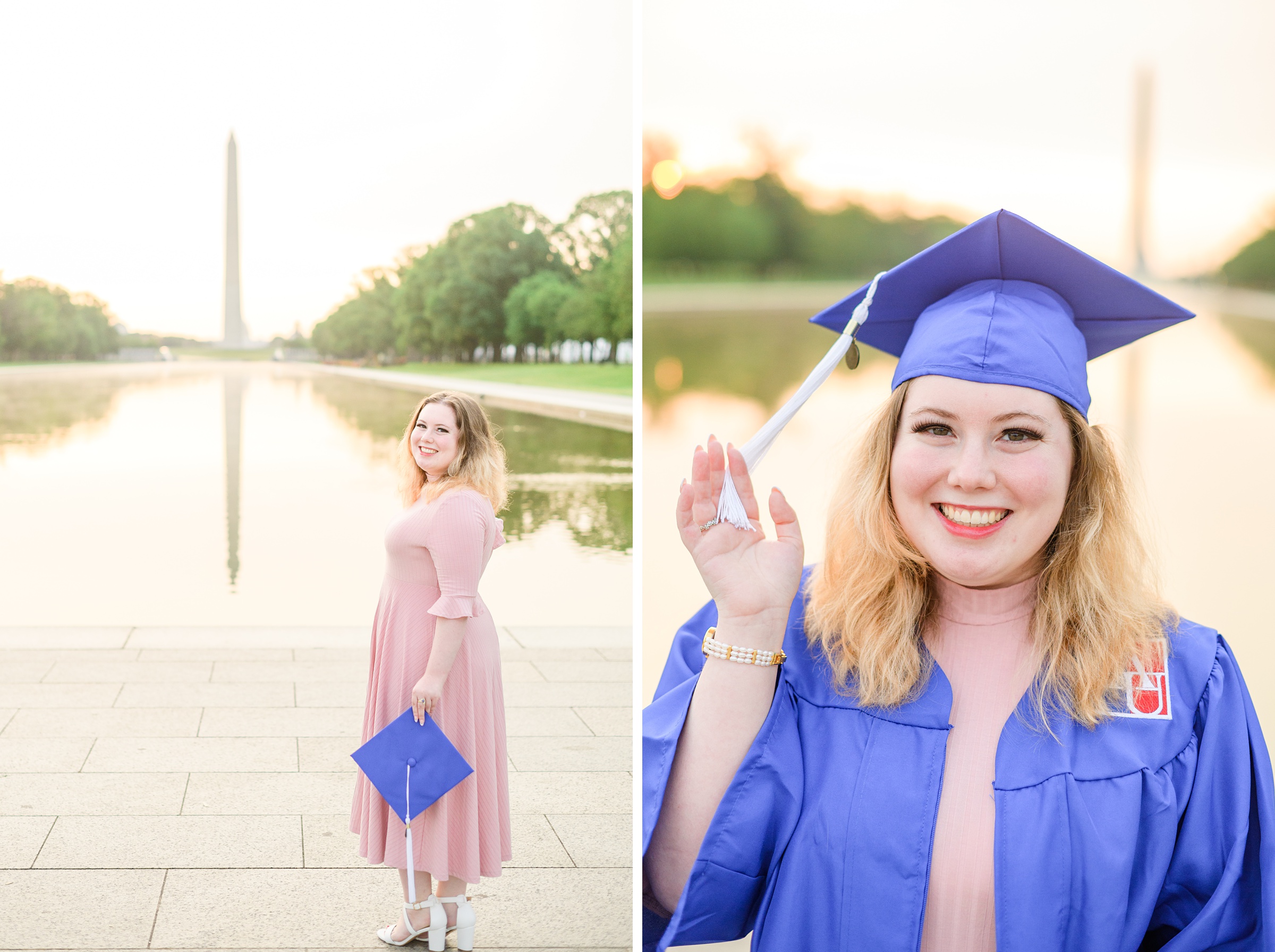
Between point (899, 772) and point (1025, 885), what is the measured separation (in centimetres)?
19

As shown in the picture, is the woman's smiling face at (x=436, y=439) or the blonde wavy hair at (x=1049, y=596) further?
the woman's smiling face at (x=436, y=439)

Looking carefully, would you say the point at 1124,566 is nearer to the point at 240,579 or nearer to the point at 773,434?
the point at 773,434

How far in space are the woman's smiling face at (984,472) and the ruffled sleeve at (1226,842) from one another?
1.03 feet

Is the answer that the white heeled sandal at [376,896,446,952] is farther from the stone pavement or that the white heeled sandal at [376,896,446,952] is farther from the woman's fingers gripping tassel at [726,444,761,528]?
the woman's fingers gripping tassel at [726,444,761,528]

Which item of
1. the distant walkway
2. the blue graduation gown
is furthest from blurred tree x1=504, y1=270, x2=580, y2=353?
the blue graduation gown

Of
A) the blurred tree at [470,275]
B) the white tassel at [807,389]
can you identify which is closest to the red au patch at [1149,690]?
the white tassel at [807,389]

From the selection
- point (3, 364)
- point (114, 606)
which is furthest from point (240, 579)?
point (3, 364)

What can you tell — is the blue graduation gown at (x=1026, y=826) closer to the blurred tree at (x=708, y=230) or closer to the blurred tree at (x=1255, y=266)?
the blurred tree at (x=708, y=230)

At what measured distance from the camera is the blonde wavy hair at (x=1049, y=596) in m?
1.49

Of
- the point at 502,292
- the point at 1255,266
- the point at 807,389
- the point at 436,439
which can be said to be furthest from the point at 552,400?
the point at 807,389

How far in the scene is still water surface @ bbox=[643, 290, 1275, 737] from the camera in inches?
158

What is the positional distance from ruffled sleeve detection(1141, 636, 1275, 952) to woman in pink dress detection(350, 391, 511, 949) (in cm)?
155

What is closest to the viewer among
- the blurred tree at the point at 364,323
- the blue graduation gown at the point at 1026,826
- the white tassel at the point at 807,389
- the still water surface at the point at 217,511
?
the blue graduation gown at the point at 1026,826

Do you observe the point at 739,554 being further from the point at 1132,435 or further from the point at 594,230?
the point at 594,230
